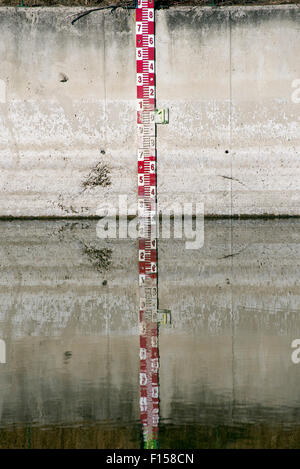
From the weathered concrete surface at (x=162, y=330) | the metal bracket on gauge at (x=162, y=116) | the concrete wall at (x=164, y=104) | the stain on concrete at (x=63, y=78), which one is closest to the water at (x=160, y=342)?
the weathered concrete surface at (x=162, y=330)

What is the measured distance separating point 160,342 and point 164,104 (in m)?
5.29

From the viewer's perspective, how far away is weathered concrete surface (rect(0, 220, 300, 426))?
5039 mm

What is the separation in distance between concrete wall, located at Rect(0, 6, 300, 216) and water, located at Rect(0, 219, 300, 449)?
3.49 ft

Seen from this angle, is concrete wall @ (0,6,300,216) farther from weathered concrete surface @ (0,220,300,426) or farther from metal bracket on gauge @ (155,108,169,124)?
weathered concrete surface @ (0,220,300,426)

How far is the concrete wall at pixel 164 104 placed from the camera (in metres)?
11.0

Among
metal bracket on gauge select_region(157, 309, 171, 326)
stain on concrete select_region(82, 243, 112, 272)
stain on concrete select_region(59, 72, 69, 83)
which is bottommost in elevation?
Answer: metal bracket on gauge select_region(157, 309, 171, 326)

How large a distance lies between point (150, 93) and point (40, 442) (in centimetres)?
707

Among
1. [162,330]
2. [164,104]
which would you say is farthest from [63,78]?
[162,330]

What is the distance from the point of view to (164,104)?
11062 mm

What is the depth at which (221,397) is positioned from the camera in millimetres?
5121

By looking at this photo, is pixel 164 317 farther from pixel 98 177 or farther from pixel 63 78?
pixel 63 78

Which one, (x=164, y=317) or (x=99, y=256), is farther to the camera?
(x=99, y=256)

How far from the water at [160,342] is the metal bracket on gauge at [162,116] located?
5.52 feet

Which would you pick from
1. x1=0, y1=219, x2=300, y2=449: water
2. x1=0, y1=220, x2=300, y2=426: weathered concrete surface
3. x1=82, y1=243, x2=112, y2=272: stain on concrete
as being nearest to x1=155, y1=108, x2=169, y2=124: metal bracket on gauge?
x1=0, y1=220, x2=300, y2=426: weathered concrete surface
